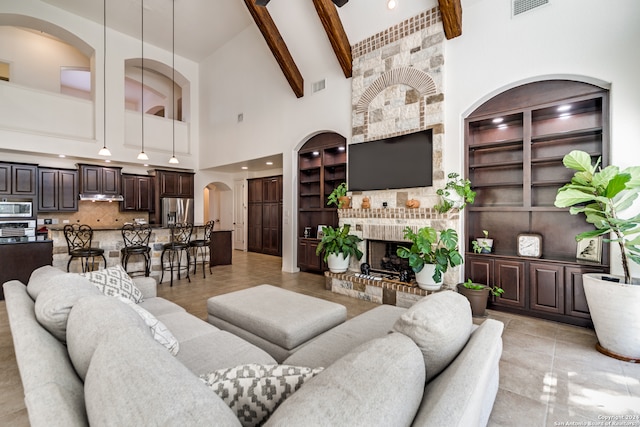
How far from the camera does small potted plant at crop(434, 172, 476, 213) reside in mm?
3829

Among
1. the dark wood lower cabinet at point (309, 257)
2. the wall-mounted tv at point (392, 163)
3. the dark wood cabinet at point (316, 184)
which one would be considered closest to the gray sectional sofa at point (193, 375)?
Result: the wall-mounted tv at point (392, 163)

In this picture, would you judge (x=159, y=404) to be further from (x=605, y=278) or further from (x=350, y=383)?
(x=605, y=278)

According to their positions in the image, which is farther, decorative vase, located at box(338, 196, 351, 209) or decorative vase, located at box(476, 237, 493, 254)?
decorative vase, located at box(338, 196, 351, 209)

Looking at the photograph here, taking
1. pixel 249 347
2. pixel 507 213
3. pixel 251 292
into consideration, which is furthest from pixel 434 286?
pixel 249 347

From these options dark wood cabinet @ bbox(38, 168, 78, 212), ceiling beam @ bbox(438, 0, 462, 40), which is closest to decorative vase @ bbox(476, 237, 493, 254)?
ceiling beam @ bbox(438, 0, 462, 40)

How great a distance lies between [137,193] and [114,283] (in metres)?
6.49

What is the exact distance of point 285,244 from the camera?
6.40m

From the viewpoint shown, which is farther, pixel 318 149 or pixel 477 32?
pixel 318 149

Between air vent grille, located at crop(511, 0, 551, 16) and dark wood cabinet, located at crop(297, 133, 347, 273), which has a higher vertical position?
air vent grille, located at crop(511, 0, 551, 16)

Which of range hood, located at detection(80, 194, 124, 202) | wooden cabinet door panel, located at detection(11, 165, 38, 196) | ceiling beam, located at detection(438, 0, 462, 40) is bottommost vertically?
range hood, located at detection(80, 194, 124, 202)

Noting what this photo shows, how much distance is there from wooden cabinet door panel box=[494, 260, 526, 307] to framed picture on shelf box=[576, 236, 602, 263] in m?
0.59

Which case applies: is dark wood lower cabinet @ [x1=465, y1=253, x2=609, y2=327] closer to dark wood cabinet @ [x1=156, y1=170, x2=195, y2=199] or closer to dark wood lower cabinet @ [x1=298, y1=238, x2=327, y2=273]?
dark wood lower cabinet @ [x1=298, y1=238, x2=327, y2=273]

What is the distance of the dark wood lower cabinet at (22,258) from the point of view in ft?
13.5

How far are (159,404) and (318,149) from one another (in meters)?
5.54
